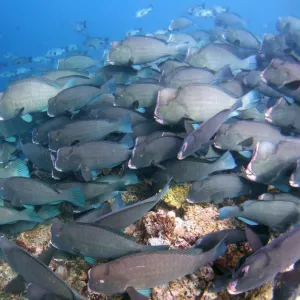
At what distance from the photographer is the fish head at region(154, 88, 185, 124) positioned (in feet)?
12.7

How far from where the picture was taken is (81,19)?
108 m

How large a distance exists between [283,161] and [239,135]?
0.63m

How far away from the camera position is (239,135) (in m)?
3.67

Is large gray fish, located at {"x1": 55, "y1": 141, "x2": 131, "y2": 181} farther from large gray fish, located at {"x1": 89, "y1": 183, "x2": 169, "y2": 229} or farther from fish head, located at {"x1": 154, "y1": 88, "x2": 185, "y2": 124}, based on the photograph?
large gray fish, located at {"x1": 89, "y1": 183, "x2": 169, "y2": 229}

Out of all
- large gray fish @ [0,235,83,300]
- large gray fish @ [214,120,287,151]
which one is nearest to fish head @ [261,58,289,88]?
large gray fish @ [214,120,287,151]

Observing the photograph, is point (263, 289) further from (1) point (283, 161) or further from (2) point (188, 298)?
(1) point (283, 161)

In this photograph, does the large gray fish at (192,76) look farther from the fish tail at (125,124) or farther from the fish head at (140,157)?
the fish head at (140,157)

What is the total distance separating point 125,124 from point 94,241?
1734 millimetres

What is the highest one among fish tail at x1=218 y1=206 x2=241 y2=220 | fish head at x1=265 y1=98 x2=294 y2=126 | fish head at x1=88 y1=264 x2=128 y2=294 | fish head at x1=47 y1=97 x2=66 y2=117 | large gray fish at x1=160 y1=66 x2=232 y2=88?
large gray fish at x1=160 y1=66 x2=232 y2=88

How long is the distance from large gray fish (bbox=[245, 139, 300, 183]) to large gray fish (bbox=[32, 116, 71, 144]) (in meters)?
2.84

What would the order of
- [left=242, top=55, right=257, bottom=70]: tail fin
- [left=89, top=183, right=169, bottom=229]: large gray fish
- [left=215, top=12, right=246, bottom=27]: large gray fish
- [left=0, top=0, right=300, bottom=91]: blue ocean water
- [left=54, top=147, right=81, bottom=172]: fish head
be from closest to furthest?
[left=89, top=183, right=169, bottom=229]: large gray fish, [left=54, top=147, right=81, bottom=172]: fish head, [left=242, top=55, right=257, bottom=70]: tail fin, [left=215, top=12, right=246, bottom=27]: large gray fish, [left=0, top=0, right=300, bottom=91]: blue ocean water

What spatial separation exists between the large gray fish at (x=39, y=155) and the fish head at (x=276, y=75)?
335 cm

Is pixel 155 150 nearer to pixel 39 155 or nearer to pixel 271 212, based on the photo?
pixel 271 212

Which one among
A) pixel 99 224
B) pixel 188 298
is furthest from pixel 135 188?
pixel 188 298
